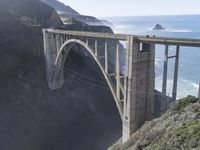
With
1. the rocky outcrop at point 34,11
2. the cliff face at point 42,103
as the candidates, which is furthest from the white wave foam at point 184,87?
the rocky outcrop at point 34,11

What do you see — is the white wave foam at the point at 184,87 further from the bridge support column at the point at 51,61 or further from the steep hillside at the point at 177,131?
the steep hillside at the point at 177,131

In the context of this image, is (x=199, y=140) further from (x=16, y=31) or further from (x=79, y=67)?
(x=16, y=31)

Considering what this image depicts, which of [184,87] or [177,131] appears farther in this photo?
[184,87]

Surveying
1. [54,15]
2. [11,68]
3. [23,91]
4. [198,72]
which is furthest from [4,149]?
[198,72]

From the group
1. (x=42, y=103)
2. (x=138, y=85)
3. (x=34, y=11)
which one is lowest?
(x=42, y=103)

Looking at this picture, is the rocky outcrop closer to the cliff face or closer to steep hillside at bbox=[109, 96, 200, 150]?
the cliff face

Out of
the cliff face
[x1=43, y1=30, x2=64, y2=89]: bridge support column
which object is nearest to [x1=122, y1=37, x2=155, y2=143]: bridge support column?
the cliff face

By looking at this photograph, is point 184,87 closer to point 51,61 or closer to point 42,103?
point 51,61

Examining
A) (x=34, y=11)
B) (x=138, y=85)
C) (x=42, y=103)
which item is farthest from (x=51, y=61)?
(x=34, y=11)
